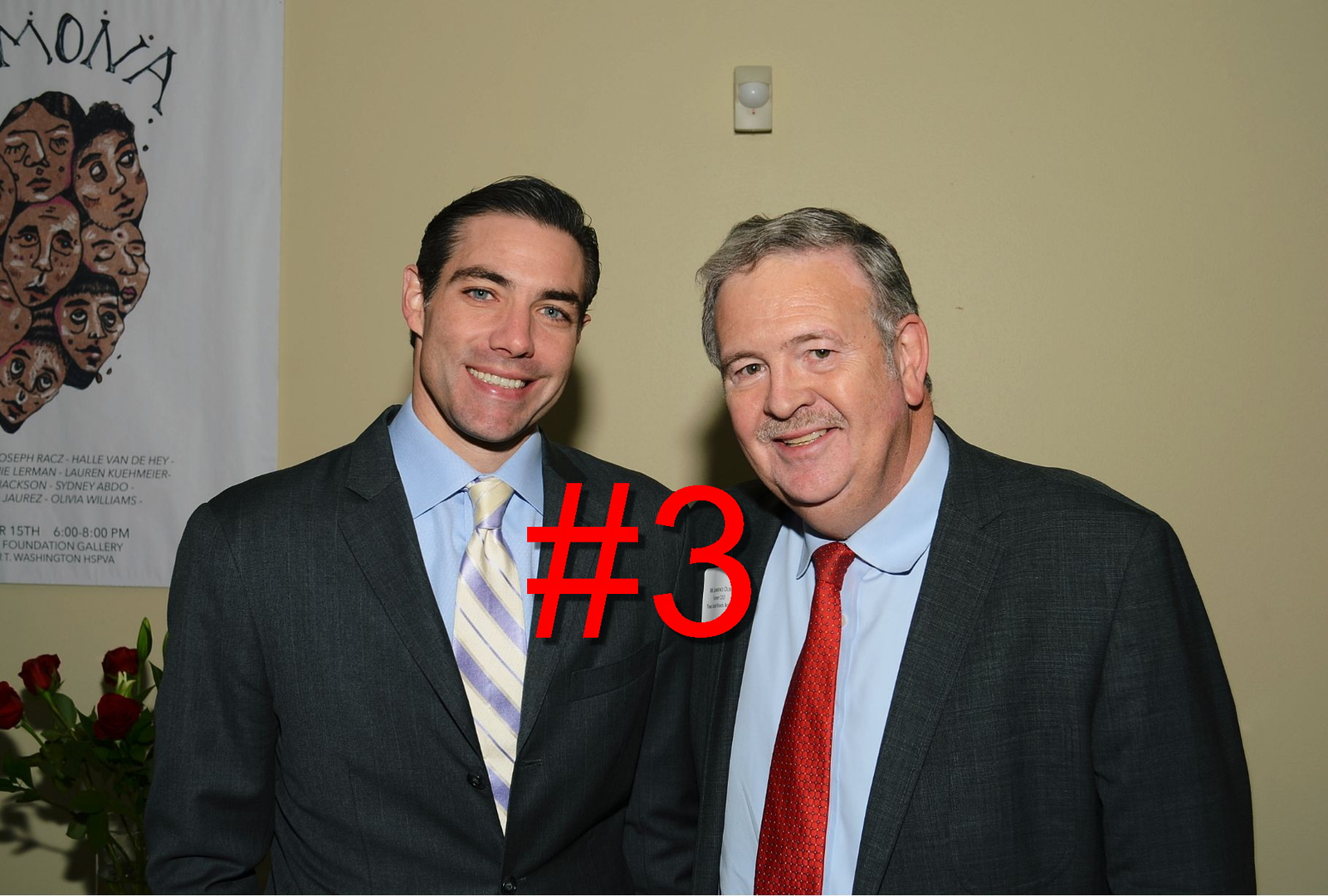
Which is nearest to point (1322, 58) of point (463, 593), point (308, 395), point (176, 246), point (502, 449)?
point (502, 449)

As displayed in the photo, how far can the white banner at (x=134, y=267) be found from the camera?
2.76 m

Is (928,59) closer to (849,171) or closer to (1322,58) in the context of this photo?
(849,171)

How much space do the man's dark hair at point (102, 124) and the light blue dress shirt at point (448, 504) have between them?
64.5 inches

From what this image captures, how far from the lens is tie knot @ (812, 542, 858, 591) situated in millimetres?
1616

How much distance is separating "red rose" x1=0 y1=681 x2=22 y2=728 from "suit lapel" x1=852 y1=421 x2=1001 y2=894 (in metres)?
1.99

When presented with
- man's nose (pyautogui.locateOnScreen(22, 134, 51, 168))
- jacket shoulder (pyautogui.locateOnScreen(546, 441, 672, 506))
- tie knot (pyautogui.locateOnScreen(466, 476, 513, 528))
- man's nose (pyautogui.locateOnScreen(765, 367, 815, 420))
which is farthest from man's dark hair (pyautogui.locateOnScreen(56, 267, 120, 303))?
man's nose (pyautogui.locateOnScreen(765, 367, 815, 420))

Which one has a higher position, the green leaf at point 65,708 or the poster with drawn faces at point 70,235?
the poster with drawn faces at point 70,235

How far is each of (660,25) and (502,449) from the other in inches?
57.4

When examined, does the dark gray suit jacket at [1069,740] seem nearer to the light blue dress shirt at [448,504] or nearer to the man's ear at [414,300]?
the light blue dress shirt at [448,504]

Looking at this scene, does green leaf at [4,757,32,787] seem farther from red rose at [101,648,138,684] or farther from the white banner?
the white banner

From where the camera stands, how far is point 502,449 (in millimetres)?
1791

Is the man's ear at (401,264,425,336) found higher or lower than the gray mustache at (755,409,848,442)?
higher

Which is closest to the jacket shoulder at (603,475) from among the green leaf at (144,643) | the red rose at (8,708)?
the green leaf at (144,643)

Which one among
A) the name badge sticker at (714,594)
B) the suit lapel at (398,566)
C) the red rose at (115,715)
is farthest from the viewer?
the red rose at (115,715)
